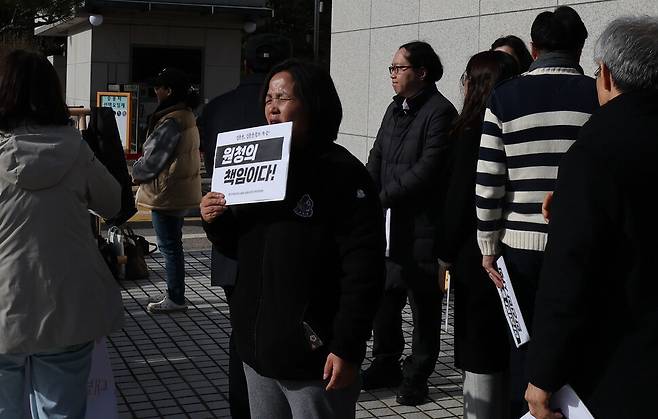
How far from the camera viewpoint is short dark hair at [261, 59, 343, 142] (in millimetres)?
3020

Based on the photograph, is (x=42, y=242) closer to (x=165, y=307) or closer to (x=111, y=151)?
(x=111, y=151)

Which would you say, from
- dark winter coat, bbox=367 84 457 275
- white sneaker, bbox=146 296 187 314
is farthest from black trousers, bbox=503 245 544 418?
white sneaker, bbox=146 296 187 314

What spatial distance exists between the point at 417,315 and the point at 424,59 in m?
1.43

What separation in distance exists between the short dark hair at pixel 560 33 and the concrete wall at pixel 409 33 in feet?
8.42

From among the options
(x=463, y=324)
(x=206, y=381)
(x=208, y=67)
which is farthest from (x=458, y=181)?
(x=208, y=67)

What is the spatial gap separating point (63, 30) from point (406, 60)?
24571 millimetres

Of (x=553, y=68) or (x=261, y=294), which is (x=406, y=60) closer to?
(x=553, y=68)

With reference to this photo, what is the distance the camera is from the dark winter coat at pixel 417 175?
5.21 meters

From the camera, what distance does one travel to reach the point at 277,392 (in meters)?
3.09

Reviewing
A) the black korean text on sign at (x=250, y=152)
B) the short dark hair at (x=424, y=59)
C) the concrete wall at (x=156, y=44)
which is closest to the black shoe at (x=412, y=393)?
the short dark hair at (x=424, y=59)

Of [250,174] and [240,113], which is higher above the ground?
[240,113]

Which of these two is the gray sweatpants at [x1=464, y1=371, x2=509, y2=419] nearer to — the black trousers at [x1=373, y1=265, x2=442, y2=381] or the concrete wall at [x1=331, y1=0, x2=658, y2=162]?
the black trousers at [x1=373, y1=265, x2=442, y2=381]

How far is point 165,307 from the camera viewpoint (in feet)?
24.7

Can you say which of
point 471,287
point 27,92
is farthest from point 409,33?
point 27,92
